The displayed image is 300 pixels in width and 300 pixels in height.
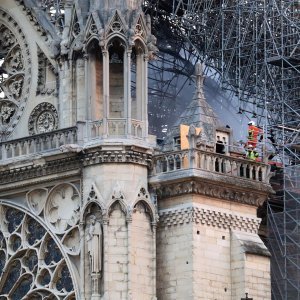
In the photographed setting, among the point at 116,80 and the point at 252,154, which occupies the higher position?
the point at 116,80

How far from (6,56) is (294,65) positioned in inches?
283

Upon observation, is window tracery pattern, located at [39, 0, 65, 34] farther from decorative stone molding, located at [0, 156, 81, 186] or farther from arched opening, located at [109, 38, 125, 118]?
decorative stone molding, located at [0, 156, 81, 186]

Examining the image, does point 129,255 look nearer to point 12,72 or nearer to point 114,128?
point 114,128

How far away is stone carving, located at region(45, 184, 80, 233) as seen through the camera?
39.0 meters

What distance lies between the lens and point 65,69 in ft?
131

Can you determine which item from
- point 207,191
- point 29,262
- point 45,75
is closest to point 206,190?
point 207,191

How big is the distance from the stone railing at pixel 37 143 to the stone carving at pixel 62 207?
0.98m

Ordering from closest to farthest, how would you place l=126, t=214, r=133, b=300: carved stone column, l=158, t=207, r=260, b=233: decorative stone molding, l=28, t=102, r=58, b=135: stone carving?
l=126, t=214, r=133, b=300: carved stone column
l=158, t=207, r=260, b=233: decorative stone molding
l=28, t=102, r=58, b=135: stone carving

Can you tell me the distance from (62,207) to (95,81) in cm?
285

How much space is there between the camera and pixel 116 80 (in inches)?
1553

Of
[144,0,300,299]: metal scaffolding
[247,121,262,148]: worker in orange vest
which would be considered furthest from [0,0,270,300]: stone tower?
[144,0,300,299]: metal scaffolding

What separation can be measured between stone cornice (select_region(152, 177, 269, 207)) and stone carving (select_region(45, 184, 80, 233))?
176 centimetres

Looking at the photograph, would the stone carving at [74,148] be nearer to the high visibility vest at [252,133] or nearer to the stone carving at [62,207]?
the stone carving at [62,207]

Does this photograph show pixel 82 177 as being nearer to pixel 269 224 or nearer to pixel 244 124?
pixel 269 224
